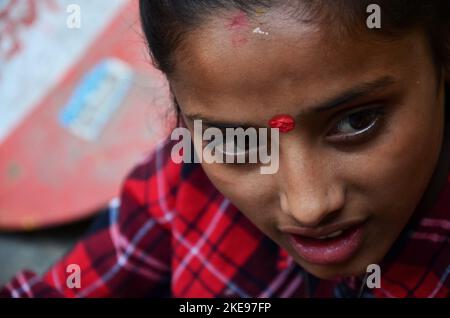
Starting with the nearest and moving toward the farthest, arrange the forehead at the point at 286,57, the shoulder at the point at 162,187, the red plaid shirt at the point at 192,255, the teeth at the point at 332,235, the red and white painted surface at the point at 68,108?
the forehead at the point at 286,57 → the teeth at the point at 332,235 → the red plaid shirt at the point at 192,255 → the shoulder at the point at 162,187 → the red and white painted surface at the point at 68,108

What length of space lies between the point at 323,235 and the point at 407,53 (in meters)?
0.20

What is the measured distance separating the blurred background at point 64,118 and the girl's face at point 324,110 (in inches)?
27.0

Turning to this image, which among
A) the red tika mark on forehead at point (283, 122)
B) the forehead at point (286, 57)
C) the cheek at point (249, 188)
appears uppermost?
the forehead at point (286, 57)

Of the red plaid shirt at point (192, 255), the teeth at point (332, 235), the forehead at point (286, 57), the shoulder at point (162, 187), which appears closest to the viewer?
the forehead at point (286, 57)

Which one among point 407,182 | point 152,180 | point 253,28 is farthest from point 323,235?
point 152,180

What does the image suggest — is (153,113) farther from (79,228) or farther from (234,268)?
(234,268)

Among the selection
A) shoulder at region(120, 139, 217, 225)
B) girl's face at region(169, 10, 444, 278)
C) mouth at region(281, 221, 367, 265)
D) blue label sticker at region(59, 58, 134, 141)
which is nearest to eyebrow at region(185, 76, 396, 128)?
girl's face at region(169, 10, 444, 278)

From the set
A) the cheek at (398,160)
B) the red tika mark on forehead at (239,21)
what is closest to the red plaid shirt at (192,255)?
the cheek at (398,160)

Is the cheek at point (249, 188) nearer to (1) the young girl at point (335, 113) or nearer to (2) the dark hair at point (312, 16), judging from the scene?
(1) the young girl at point (335, 113)

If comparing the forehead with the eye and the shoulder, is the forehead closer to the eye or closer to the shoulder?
the eye

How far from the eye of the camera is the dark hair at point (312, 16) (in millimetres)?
623

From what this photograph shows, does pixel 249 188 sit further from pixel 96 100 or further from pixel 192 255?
pixel 96 100

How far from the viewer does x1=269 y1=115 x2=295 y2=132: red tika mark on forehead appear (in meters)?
0.65

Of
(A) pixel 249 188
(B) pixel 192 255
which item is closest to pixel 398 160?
(A) pixel 249 188
